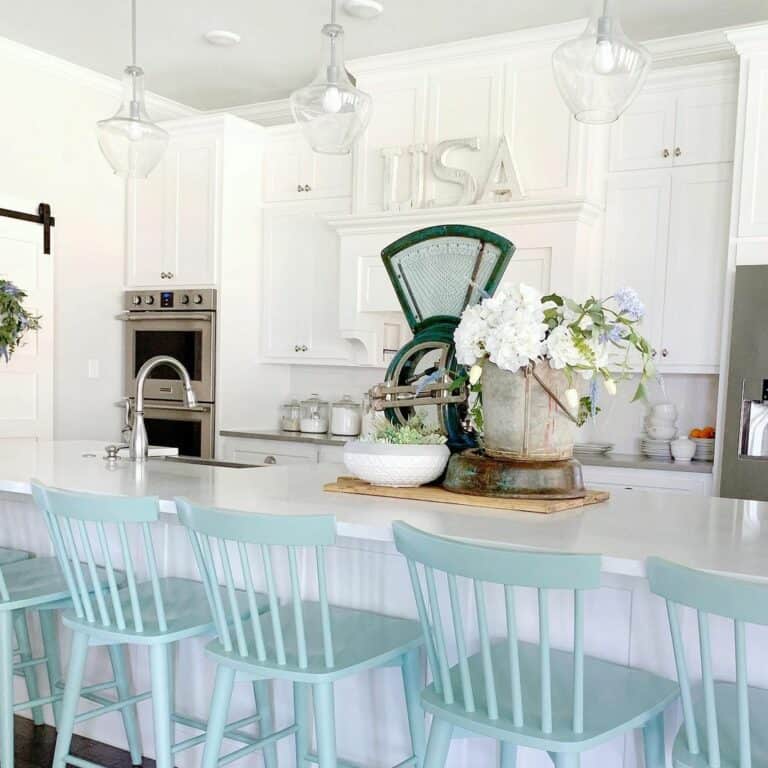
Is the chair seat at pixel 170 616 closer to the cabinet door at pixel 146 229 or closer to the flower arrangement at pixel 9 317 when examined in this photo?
the flower arrangement at pixel 9 317

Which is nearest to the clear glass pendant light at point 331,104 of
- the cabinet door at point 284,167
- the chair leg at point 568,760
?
the chair leg at point 568,760

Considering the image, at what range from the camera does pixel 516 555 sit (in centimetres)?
132

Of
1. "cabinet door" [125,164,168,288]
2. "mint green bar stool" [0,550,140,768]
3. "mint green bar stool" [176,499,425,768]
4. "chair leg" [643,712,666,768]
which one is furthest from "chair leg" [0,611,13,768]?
"cabinet door" [125,164,168,288]

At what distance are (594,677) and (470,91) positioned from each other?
3.24 metres

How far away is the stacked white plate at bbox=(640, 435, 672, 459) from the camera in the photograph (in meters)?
4.07

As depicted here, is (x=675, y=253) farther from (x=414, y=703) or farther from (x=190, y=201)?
(x=414, y=703)

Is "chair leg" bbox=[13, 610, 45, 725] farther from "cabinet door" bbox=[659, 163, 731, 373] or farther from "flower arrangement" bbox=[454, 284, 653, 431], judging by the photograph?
"cabinet door" bbox=[659, 163, 731, 373]

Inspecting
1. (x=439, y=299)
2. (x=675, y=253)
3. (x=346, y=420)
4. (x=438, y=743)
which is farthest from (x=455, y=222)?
(x=438, y=743)

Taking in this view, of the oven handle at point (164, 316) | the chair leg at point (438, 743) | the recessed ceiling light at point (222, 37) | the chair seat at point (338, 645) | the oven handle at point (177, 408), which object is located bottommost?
the chair leg at point (438, 743)

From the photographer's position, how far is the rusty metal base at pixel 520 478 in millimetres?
1922

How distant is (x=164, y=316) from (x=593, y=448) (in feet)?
8.21

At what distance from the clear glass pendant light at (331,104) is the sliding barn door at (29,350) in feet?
7.87

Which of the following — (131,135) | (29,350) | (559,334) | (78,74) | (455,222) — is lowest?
(29,350)

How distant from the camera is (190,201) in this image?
4879 mm
